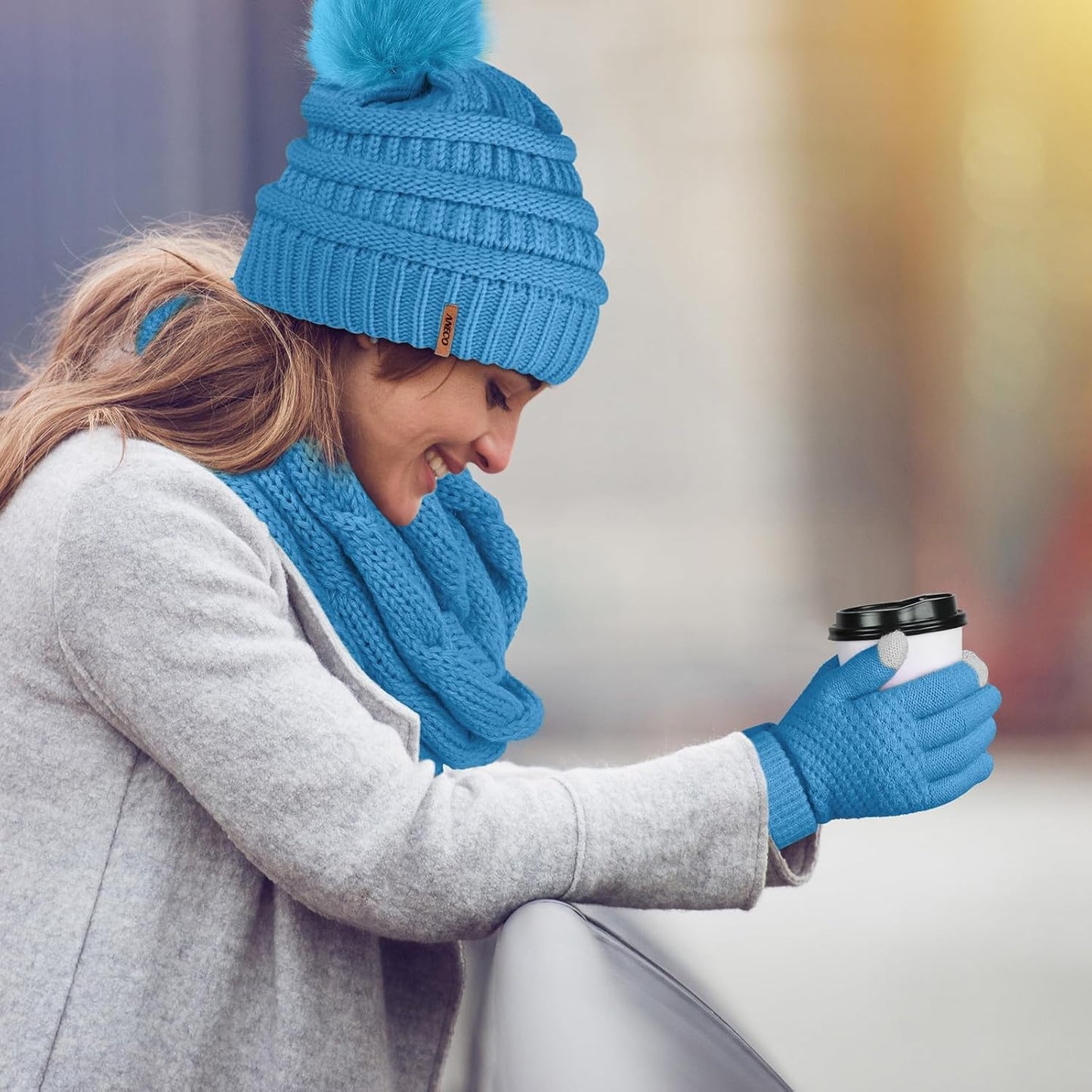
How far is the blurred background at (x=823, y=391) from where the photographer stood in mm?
2449

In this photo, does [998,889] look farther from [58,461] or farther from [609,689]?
[58,461]

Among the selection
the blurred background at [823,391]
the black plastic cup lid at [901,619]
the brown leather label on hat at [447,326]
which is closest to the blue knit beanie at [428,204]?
the brown leather label on hat at [447,326]

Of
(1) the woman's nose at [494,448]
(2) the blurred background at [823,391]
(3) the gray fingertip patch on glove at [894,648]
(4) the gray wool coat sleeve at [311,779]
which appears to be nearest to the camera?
(4) the gray wool coat sleeve at [311,779]

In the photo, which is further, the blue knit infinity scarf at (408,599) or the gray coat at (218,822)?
the blue knit infinity scarf at (408,599)

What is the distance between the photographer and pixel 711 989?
38.9 inches

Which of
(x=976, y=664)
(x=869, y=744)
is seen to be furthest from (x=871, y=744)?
(x=976, y=664)

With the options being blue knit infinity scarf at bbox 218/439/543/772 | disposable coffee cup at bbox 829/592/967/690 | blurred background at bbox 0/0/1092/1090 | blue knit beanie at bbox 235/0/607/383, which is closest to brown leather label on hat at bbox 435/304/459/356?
blue knit beanie at bbox 235/0/607/383

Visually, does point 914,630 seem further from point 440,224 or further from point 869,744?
point 440,224

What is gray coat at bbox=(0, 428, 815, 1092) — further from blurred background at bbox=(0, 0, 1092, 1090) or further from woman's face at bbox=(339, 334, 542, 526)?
blurred background at bbox=(0, 0, 1092, 1090)

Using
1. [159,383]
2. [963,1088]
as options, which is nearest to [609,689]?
[963,1088]

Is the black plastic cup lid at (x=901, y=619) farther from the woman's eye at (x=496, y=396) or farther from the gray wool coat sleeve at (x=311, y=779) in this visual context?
the woman's eye at (x=496, y=396)

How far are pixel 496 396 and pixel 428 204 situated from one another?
0.15m

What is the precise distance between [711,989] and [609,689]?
1592 mm

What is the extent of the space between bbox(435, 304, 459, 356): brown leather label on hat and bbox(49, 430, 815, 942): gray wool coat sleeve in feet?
0.69
